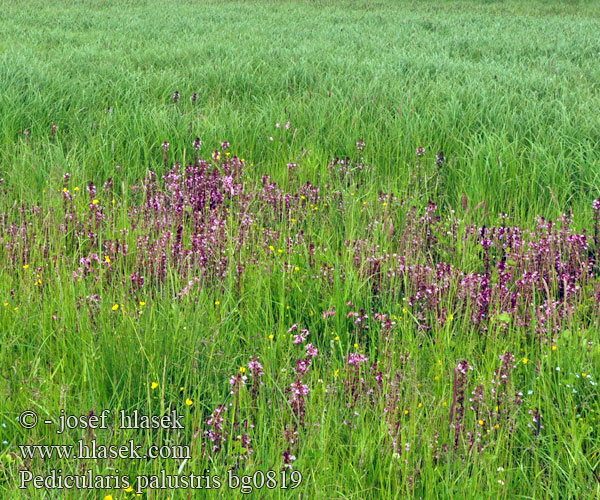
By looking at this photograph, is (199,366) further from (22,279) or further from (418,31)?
(418,31)

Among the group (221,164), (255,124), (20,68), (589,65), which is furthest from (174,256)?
(589,65)

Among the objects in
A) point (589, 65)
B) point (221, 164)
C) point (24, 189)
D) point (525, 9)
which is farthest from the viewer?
point (525, 9)

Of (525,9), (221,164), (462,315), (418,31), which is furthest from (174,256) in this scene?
(525,9)

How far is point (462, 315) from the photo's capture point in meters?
2.95

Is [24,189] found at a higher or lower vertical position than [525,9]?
lower

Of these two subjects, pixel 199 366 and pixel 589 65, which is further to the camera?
pixel 589 65

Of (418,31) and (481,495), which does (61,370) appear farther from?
(418,31)

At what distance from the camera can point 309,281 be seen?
10.7 ft

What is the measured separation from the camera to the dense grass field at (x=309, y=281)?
2109 mm

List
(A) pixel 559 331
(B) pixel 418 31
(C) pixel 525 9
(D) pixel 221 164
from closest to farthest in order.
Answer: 1. (A) pixel 559 331
2. (D) pixel 221 164
3. (B) pixel 418 31
4. (C) pixel 525 9

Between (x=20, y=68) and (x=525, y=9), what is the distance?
17.9 metres

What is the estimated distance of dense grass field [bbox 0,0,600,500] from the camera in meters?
2.11

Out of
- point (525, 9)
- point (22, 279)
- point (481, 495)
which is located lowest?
point (481, 495)

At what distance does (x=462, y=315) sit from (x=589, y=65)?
727 cm
